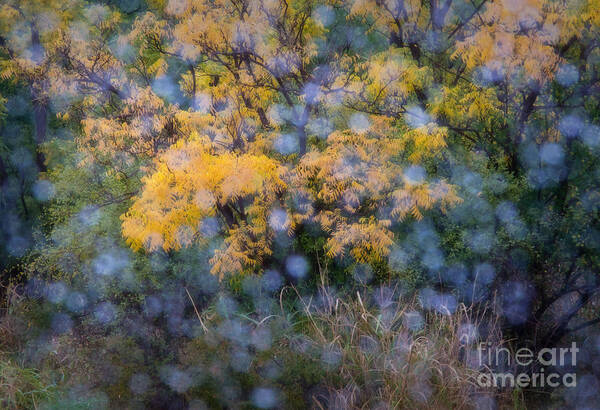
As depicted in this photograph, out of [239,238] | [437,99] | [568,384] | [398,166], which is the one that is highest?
[437,99]

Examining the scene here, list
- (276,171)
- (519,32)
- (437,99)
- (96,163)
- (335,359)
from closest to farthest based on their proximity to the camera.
Result: (335,359) → (519,32) → (276,171) → (437,99) → (96,163)

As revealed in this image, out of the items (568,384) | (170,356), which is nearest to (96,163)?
(170,356)

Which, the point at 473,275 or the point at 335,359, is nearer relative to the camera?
the point at 335,359

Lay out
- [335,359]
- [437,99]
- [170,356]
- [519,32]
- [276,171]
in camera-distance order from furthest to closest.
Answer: [437,99] → [276,171] → [519,32] → [170,356] → [335,359]

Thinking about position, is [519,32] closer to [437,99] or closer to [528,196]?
[437,99]

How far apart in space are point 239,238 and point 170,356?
1662 mm

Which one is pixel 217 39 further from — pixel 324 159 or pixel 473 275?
pixel 473 275

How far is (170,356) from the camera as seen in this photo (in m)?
5.23

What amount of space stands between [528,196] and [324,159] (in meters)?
2.33

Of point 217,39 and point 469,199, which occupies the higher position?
point 217,39

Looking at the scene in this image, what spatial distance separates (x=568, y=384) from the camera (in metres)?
5.50

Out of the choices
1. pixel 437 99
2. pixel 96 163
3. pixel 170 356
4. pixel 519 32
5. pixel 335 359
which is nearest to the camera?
pixel 335 359

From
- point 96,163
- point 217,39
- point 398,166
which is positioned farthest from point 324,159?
point 96,163

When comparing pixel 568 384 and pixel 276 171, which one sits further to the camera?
pixel 276 171
